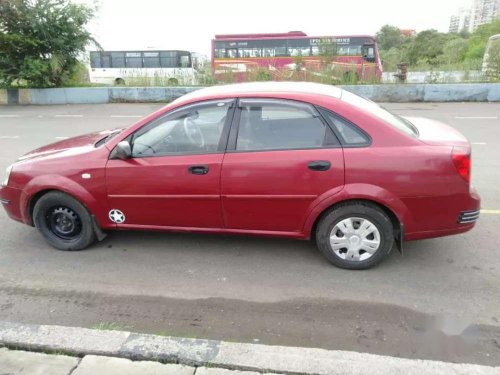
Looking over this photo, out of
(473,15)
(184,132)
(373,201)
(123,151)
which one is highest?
(473,15)

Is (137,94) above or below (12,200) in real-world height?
above

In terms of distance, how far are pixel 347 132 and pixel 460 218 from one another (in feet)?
3.76

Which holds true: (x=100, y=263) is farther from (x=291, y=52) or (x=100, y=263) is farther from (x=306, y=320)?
(x=291, y=52)

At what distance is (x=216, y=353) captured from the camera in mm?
2582

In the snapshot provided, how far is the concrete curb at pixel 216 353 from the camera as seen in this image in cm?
246

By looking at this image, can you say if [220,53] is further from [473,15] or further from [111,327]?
[473,15]

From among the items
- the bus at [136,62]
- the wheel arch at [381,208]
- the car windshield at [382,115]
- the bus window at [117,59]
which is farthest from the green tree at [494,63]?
the bus window at [117,59]

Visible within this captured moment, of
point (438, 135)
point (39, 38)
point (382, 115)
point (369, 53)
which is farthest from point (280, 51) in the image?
point (438, 135)

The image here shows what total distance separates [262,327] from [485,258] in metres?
2.20

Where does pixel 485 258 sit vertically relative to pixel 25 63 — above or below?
below

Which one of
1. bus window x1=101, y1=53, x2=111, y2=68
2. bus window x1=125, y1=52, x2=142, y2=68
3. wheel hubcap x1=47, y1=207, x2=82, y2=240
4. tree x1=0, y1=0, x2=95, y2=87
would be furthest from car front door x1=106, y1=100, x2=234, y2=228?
bus window x1=101, y1=53, x2=111, y2=68

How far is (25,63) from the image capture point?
15984mm

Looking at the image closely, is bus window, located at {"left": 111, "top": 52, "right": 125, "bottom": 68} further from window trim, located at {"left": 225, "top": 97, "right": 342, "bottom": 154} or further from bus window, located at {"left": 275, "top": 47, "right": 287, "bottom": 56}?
window trim, located at {"left": 225, "top": 97, "right": 342, "bottom": 154}

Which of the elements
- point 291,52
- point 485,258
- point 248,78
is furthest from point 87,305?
point 291,52
